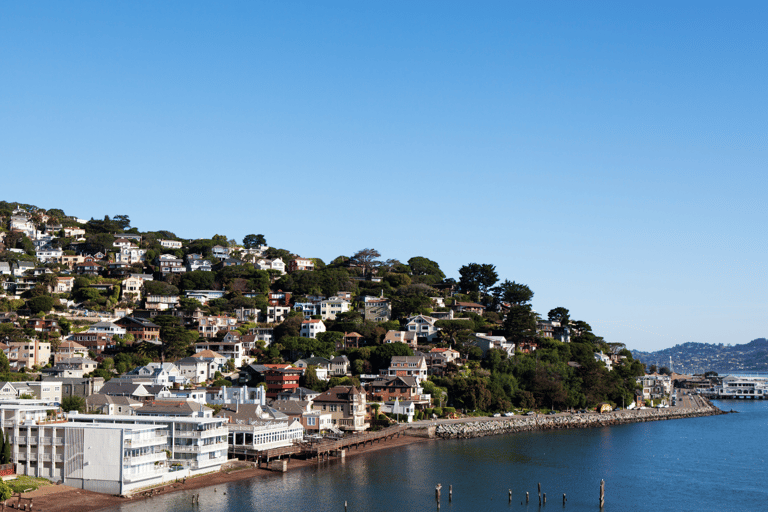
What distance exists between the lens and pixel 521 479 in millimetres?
53219

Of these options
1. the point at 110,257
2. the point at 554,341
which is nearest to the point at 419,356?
the point at 554,341

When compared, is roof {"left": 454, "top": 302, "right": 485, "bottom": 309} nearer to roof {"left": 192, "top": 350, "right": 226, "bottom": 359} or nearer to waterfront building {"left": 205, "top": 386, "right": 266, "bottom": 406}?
roof {"left": 192, "top": 350, "right": 226, "bottom": 359}

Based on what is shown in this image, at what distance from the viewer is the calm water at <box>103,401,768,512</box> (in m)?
45.1

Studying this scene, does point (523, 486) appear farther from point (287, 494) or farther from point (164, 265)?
point (164, 265)

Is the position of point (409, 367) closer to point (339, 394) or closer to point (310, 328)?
point (339, 394)

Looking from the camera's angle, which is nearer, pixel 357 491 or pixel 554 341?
pixel 357 491

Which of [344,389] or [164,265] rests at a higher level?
[164,265]

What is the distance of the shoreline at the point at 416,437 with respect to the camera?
1665 inches

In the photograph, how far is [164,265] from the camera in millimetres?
124125

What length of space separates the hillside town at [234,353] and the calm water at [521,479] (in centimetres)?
613

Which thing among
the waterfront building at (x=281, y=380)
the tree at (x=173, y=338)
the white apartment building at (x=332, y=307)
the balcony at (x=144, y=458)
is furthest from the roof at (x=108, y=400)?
the white apartment building at (x=332, y=307)

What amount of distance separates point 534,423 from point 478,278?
46676mm

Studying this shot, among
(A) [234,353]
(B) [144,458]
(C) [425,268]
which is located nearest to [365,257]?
(C) [425,268]

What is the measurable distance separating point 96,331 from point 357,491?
54.9 meters
